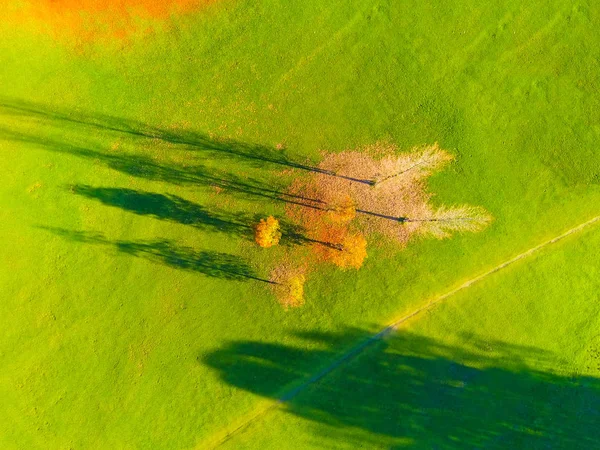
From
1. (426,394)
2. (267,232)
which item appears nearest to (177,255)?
(267,232)

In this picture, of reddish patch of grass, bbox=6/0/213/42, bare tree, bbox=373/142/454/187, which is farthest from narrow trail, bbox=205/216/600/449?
reddish patch of grass, bbox=6/0/213/42

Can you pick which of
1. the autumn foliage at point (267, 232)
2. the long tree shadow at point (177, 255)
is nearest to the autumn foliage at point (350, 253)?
the autumn foliage at point (267, 232)

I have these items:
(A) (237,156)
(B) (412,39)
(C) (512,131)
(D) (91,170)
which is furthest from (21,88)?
(C) (512,131)

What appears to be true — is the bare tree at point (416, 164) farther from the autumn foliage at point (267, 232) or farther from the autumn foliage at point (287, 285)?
the autumn foliage at point (287, 285)

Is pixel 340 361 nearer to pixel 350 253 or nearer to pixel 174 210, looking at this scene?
pixel 350 253

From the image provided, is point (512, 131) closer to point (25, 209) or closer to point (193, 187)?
point (193, 187)

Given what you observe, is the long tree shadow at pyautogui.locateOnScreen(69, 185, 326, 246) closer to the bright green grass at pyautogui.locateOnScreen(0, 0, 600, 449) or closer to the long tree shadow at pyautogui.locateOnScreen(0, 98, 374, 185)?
the bright green grass at pyautogui.locateOnScreen(0, 0, 600, 449)
